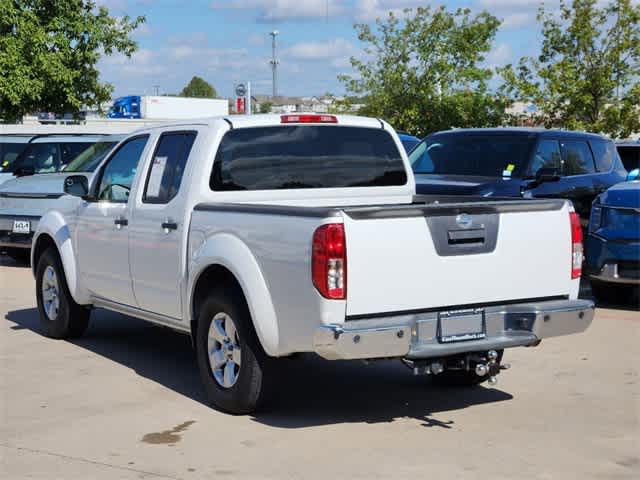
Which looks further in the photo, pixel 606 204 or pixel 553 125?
pixel 553 125

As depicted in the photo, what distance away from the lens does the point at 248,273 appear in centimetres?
662

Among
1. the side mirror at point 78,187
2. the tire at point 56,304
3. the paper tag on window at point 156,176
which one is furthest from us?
the tire at point 56,304

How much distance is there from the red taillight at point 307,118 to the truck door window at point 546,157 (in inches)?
195

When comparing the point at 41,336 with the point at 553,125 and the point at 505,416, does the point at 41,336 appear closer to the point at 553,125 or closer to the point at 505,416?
the point at 505,416

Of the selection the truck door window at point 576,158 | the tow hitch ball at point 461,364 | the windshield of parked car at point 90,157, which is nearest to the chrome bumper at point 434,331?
the tow hitch ball at point 461,364

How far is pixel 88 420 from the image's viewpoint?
22.7 feet

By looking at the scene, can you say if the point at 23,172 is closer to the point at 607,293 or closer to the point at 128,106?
the point at 607,293

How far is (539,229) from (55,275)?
4698mm

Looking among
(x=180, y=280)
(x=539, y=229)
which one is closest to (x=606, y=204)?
(x=539, y=229)

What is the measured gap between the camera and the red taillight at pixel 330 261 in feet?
19.7

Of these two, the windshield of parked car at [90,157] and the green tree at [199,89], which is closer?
the windshield of parked car at [90,157]

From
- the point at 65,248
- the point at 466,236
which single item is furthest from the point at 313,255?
the point at 65,248

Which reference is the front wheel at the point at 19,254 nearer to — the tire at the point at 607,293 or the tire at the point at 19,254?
the tire at the point at 19,254

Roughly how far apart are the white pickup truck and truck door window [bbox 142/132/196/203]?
0.02 metres
